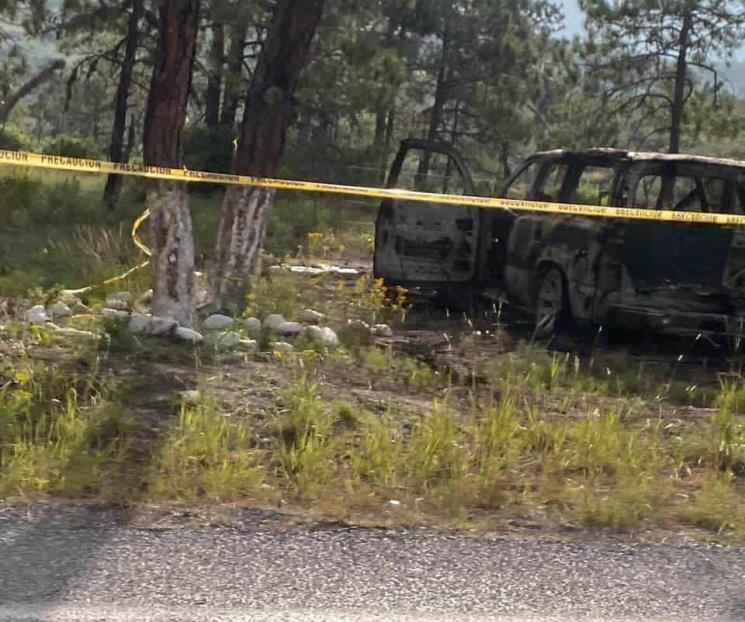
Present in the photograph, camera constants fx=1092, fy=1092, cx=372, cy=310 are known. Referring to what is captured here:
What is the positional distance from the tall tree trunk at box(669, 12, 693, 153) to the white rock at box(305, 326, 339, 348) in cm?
1867

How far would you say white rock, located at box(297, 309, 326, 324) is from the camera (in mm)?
8641

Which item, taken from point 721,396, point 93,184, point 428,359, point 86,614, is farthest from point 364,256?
point 93,184

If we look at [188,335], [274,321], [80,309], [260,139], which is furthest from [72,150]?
[188,335]

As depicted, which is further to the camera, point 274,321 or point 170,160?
point 274,321

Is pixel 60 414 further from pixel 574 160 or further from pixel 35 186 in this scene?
pixel 35 186

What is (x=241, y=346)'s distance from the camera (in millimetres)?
7281


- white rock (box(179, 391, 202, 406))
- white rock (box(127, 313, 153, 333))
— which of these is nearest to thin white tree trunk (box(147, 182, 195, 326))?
white rock (box(127, 313, 153, 333))

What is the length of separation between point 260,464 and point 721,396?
3.11 meters

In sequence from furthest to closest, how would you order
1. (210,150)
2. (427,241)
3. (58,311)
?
(210,150), (427,241), (58,311)

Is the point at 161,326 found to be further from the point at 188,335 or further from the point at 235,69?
the point at 235,69

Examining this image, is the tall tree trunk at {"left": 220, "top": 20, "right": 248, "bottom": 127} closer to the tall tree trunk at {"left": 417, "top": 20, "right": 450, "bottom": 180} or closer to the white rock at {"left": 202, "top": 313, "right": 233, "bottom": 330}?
the tall tree trunk at {"left": 417, "top": 20, "right": 450, "bottom": 180}

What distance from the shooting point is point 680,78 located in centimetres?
2484

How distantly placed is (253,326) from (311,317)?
0.95m

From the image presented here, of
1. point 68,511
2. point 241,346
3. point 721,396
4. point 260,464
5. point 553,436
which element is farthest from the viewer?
point 241,346
